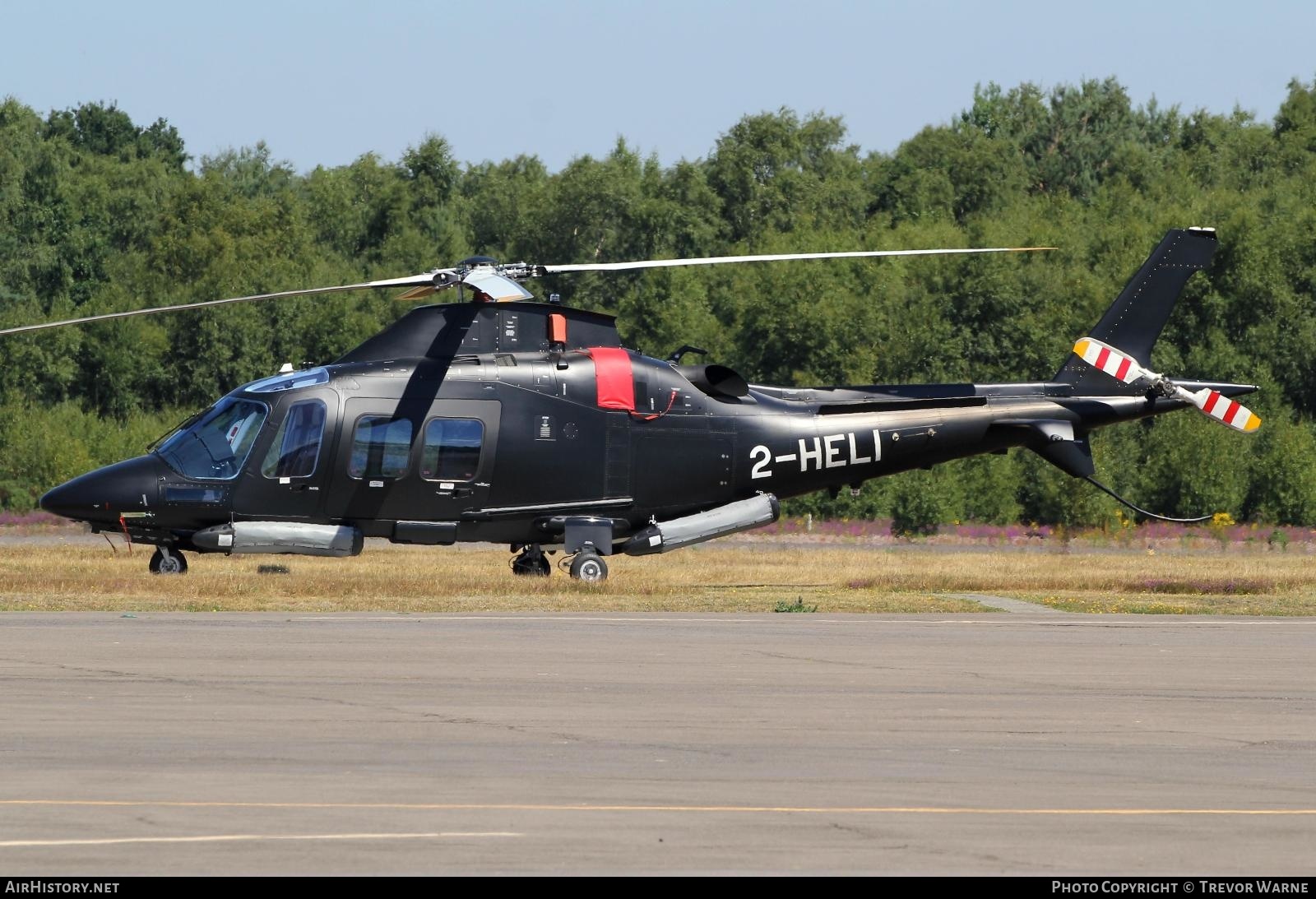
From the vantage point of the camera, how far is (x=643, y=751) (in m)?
11.2

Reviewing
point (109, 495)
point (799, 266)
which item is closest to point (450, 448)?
point (109, 495)

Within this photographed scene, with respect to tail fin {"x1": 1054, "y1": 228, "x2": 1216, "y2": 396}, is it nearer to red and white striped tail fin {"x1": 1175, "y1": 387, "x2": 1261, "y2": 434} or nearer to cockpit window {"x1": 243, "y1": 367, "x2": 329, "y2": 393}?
red and white striped tail fin {"x1": 1175, "y1": 387, "x2": 1261, "y2": 434}

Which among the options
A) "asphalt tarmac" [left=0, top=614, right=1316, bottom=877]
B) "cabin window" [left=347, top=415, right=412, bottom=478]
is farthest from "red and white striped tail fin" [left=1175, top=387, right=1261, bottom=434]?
"cabin window" [left=347, top=415, right=412, bottom=478]

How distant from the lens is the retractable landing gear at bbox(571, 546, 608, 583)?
23312 mm

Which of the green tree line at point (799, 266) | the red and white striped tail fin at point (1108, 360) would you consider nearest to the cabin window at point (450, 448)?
the red and white striped tail fin at point (1108, 360)

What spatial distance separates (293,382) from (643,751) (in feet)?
42.7

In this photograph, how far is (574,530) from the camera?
77.5ft

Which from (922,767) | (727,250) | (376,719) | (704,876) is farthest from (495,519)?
(727,250)

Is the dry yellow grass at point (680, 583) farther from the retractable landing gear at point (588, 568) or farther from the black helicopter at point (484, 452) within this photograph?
the black helicopter at point (484, 452)

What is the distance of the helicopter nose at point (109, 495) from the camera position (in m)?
22.9

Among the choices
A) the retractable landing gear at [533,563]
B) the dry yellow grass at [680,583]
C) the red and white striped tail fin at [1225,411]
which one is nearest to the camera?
the dry yellow grass at [680,583]

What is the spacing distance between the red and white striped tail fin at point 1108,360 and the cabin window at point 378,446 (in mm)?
10247

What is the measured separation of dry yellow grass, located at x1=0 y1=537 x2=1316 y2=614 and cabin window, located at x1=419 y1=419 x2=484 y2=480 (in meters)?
1.47

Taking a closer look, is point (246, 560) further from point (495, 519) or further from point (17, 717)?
point (17, 717)
